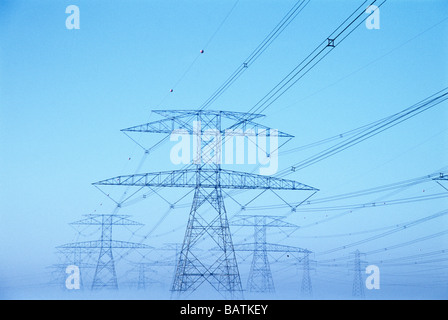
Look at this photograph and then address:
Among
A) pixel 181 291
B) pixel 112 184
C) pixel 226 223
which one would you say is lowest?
pixel 181 291

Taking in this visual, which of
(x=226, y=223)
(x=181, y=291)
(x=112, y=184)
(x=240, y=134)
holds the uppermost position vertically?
(x=240, y=134)

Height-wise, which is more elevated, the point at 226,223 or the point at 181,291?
the point at 226,223
